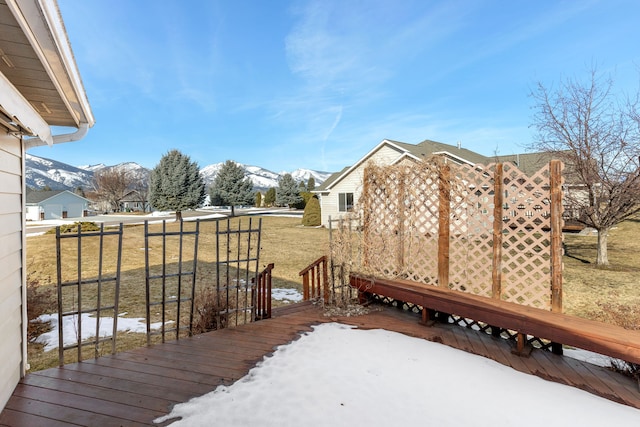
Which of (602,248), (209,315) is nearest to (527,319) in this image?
(209,315)

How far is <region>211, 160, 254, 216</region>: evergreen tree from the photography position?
2752cm

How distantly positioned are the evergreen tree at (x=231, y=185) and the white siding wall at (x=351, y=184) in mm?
11484

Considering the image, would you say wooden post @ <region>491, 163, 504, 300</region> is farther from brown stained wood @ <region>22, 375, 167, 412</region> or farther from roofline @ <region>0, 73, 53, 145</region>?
roofline @ <region>0, 73, 53, 145</region>

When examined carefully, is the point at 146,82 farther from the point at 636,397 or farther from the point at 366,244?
the point at 636,397

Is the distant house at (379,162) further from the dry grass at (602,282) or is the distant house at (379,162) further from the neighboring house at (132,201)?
the neighboring house at (132,201)

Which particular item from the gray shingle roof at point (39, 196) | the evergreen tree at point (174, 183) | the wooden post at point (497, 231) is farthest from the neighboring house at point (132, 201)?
the wooden post at point (497, 231)

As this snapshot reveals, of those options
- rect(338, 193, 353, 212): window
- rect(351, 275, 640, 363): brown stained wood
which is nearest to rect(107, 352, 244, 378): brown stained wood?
rect(351, 275, 640, 363): brown stained wood

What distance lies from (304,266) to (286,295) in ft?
9.27

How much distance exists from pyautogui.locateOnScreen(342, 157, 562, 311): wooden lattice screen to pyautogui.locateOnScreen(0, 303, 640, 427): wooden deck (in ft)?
2.55

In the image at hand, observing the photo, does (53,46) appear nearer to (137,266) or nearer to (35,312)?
(35,312)

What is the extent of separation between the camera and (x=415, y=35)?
28.7 feet

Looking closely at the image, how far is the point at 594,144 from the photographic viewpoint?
310 inches

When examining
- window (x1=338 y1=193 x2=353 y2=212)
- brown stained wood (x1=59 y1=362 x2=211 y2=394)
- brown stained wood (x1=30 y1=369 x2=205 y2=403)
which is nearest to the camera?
brown stained wood (x1=30 y1=369 x2=205 y2=403)

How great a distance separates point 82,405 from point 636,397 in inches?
180
